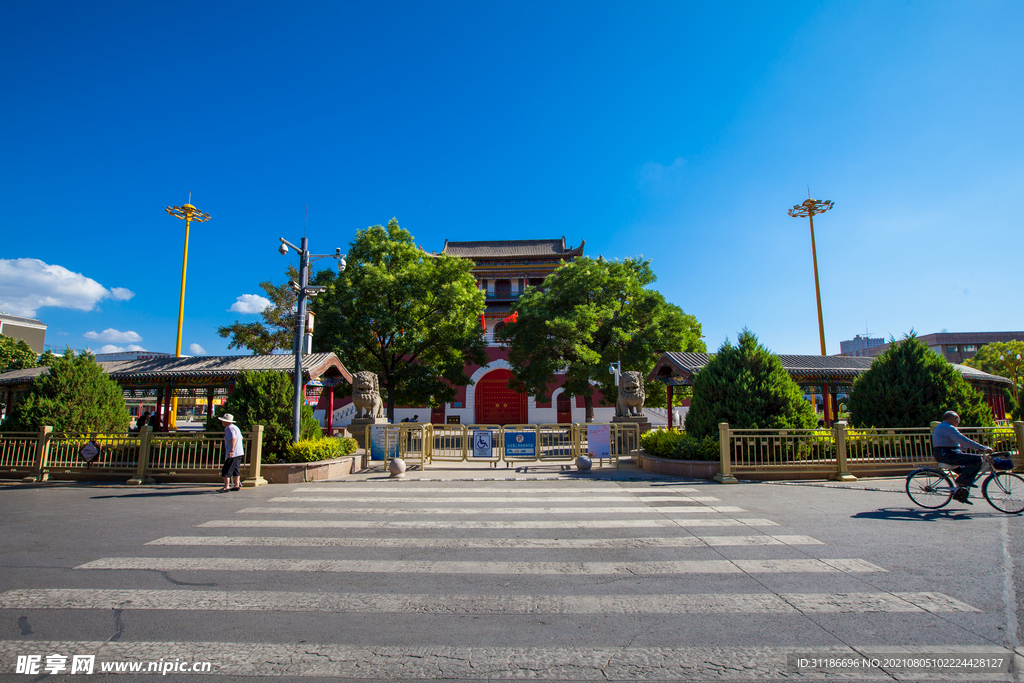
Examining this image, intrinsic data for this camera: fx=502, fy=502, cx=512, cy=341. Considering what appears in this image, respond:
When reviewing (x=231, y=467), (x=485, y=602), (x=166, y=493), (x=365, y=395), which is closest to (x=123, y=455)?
(x=166, y=493)

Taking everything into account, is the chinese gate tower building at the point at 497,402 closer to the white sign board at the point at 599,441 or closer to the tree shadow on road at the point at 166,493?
the white sign board at the point at 599,441

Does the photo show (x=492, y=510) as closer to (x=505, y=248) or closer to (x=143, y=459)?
(x=143, y=459)

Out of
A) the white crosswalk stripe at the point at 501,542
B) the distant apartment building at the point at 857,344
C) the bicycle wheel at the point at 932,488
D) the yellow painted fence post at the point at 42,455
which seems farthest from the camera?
the distant apartment building at the point at 857,344

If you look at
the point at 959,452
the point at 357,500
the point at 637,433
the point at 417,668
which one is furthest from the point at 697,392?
the point at 417,668

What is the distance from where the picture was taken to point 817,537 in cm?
641

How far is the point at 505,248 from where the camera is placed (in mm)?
45438

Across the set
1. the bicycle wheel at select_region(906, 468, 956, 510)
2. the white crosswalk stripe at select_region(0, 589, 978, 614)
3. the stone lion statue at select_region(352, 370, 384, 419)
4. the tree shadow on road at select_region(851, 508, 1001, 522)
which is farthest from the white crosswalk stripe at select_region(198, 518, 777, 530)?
the stone lion statue at select_region(352, 370, 384, 419)

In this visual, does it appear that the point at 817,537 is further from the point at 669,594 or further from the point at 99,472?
the point at 99,472

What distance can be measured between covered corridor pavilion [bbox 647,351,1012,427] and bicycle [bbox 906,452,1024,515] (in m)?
9.55

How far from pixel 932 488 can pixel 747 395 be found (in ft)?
15.8

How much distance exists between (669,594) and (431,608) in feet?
6.88

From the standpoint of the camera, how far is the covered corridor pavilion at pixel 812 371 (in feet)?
62.6

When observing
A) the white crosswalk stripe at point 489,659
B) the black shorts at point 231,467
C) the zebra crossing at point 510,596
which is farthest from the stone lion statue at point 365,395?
the white crosswalk stripe at point 489,659

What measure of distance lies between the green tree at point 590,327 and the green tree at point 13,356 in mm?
32591
